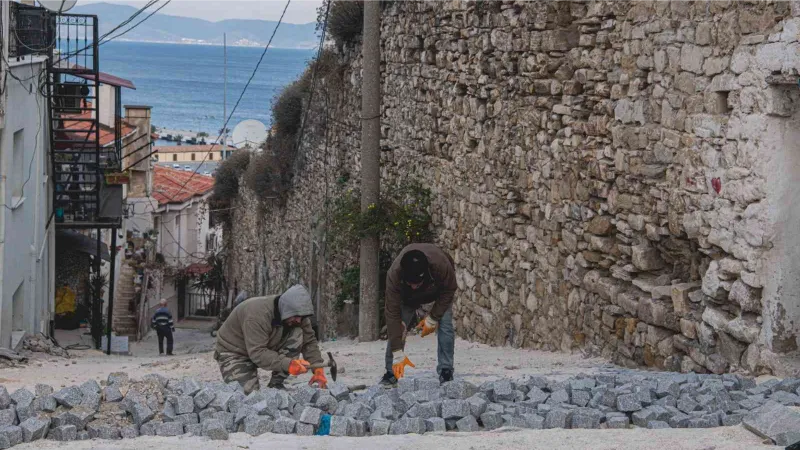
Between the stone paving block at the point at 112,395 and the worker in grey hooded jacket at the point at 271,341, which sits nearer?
the stone paving block at the point at 112,395

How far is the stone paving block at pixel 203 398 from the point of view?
695 centimetres

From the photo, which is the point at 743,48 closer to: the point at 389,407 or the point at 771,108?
the point at 771,108

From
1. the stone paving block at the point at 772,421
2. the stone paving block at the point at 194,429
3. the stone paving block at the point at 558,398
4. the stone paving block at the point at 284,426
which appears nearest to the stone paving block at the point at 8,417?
the stone paving block at the point at 194,429

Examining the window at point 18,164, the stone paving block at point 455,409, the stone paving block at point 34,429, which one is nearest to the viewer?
the stone paving block at point 34,429

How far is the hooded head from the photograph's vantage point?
8.27 m

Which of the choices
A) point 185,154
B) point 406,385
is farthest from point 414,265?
point 185,154

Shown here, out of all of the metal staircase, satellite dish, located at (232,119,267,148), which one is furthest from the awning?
satellite dish, located at (232,119,267,148)

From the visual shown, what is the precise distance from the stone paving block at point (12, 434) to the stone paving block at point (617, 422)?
3.55m

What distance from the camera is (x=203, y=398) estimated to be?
6.98 metres

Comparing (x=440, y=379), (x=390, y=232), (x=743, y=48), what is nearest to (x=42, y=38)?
(x=390, y=232)

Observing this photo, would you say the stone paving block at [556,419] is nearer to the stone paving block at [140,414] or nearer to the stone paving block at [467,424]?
the stone paving block at [467,424]

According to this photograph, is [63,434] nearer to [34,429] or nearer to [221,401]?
[34,429]

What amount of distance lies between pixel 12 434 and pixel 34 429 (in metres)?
0.14

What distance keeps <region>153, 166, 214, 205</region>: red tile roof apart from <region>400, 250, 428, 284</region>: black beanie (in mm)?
32024
